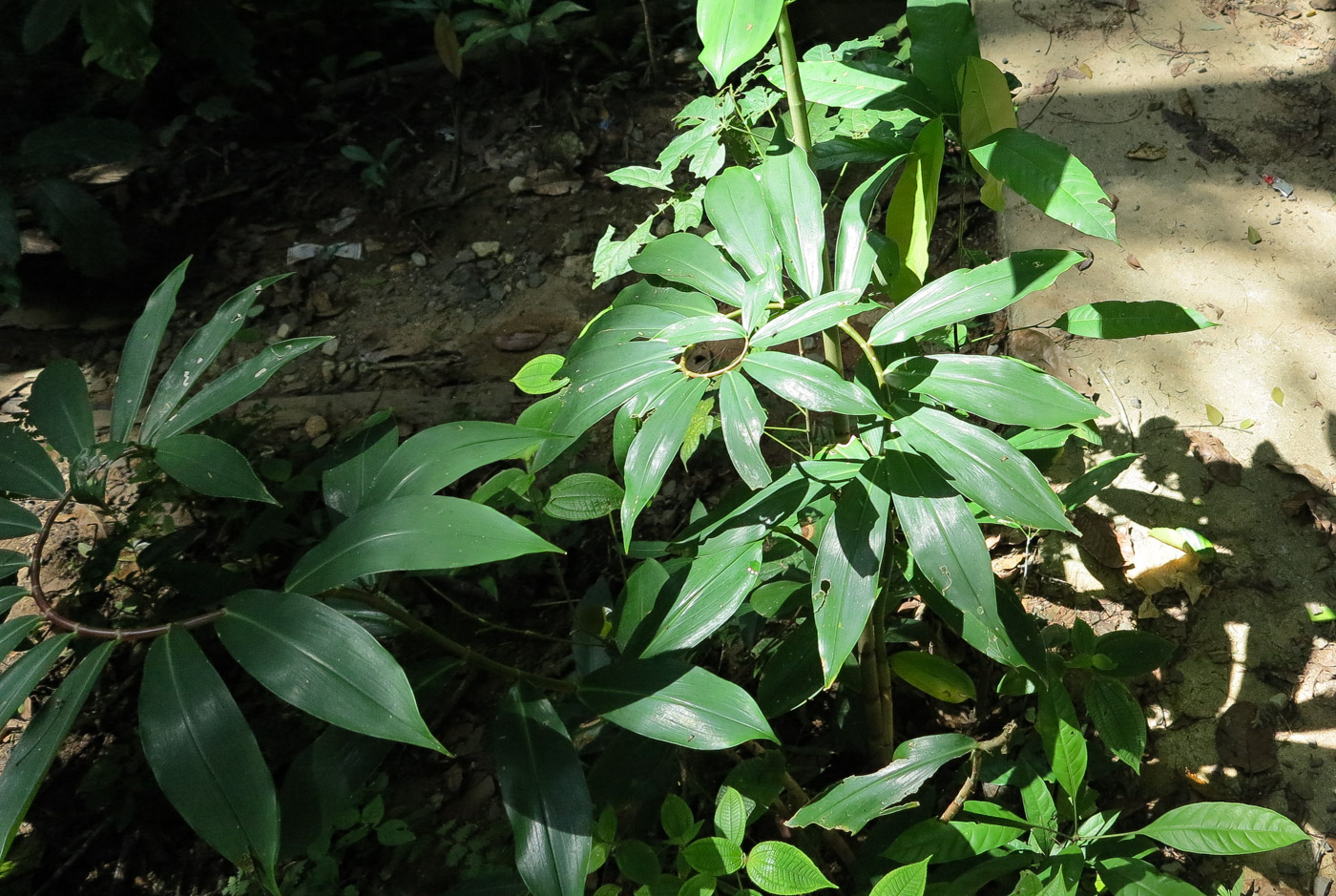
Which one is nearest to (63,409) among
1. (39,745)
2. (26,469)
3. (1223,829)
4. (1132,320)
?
(26,469)

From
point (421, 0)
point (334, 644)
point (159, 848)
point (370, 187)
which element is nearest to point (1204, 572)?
point (334, 644)

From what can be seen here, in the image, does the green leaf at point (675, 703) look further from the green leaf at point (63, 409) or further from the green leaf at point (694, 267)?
the green leaf at point (63, 409)

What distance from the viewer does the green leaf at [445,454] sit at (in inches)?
38.6

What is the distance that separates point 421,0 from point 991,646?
142 inches

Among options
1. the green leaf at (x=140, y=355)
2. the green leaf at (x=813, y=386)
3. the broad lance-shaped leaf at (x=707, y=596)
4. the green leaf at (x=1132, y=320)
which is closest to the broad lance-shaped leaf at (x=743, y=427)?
the green leaf at (x=813, y=386)

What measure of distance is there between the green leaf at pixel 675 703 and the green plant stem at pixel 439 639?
5 centimetres

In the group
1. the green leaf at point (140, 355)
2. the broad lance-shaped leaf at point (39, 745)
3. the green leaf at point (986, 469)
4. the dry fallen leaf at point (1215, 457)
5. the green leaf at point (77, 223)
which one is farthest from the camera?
the green leaf at point (77, 223)

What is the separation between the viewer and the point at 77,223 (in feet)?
9.72

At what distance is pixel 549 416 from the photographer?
1219 mm

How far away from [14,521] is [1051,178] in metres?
1.29

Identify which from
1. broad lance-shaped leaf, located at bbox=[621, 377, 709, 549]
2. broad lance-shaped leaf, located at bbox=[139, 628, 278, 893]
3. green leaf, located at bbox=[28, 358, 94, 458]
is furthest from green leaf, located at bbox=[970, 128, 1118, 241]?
green leaf, located at bbox=[28, 358, 94, 458]

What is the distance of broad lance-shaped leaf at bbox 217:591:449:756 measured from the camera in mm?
794

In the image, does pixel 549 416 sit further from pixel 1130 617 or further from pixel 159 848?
pixel 159 848

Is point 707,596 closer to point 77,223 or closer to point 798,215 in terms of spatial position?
point 798,215
